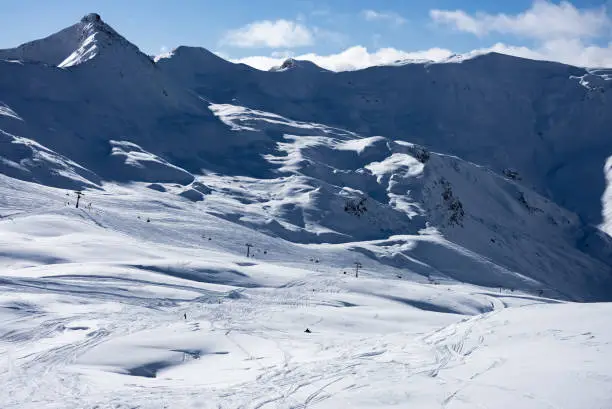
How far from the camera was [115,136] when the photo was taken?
255ft

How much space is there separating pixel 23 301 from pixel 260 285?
13.3 m

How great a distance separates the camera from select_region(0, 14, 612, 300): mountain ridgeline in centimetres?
6662

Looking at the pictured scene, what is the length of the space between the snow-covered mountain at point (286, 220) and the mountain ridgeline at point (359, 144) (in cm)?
38

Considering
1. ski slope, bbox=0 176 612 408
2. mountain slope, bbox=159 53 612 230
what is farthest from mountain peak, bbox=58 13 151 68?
ski slope, bbox=0 176 612 408

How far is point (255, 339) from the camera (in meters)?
21.1

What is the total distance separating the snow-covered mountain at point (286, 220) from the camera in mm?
17422

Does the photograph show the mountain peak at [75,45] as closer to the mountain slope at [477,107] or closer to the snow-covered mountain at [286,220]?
the snow-covered mountain at [286,220]

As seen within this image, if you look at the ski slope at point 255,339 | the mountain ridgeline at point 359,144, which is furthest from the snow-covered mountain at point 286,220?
the mountain ridgeline at point 359,144

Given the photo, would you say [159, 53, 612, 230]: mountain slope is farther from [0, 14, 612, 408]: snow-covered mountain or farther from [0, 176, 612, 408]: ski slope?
[0, 176, 612, 408]: ski slope

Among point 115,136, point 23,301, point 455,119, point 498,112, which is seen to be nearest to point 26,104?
point 115,136

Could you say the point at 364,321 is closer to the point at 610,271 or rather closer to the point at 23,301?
the point at 23,301

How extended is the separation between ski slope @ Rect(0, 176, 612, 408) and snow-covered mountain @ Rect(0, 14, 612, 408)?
121 millimetres

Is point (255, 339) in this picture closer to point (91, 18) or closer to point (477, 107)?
point (91, 18)

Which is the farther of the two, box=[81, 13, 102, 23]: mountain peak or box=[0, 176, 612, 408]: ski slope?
box=[81, 13, 102, 23]: mountain peak
